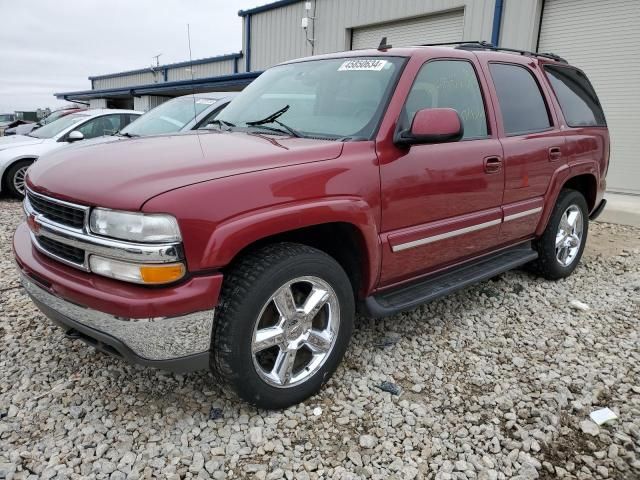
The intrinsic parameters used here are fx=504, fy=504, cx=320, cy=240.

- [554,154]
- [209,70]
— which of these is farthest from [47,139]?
[209,70]

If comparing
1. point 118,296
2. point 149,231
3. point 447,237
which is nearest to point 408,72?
point 447,237

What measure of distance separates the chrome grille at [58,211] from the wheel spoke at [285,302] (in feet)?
3.03

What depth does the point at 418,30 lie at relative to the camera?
11.4m

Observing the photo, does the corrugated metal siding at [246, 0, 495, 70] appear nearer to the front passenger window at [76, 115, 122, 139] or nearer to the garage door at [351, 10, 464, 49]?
the garage door at [351, 10, 464, 49]

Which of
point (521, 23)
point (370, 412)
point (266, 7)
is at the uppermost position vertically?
point (266, 7)

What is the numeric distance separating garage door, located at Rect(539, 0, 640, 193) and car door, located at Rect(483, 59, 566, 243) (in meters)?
5.92

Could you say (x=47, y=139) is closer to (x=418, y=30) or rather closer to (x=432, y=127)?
(x=432, y=127)

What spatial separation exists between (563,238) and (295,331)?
3156 millimetres

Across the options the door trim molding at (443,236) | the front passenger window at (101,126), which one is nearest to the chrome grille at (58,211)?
the door trim molding at (443,236)

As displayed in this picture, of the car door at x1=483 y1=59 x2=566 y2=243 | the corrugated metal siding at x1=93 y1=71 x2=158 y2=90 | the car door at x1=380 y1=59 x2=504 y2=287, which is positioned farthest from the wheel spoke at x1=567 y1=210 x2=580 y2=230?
the corrugated metal siding at x1=93 y1=71 x2=158 y2=90

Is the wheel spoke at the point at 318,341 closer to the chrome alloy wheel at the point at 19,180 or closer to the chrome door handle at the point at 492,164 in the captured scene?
the chrome door handle at the point at 492,164

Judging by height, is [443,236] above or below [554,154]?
below

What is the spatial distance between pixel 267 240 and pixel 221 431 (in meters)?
0.95

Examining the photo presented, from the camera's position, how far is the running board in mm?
2873
